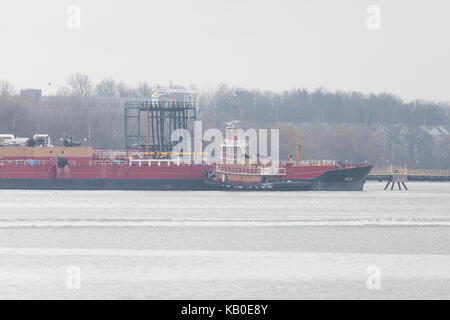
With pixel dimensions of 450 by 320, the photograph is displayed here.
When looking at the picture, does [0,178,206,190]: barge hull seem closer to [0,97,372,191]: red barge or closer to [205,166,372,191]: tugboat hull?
[0,97,372,191]: red barge

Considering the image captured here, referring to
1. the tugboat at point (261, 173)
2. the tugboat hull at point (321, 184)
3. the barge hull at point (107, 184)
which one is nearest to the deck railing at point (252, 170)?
the tugboat at point (261, 173)

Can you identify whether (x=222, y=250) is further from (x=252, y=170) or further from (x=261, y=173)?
(x=261, y=173)

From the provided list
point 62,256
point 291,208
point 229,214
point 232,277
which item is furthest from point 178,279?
point 291,208

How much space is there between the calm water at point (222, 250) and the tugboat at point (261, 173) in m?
9.62

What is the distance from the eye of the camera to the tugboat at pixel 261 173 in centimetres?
6506

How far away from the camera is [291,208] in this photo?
52.2 m

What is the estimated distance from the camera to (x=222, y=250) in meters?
33.0

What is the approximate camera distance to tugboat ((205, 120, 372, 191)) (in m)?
65.1

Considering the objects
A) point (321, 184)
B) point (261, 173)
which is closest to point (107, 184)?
point (261, 173)

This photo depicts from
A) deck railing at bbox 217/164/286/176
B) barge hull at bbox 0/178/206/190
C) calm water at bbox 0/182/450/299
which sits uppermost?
deck railing at bbox 217/164/286/176

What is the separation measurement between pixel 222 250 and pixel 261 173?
1274 inches

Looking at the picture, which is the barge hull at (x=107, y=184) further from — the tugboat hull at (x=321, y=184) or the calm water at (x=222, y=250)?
the calm water at (x=222, y=250)

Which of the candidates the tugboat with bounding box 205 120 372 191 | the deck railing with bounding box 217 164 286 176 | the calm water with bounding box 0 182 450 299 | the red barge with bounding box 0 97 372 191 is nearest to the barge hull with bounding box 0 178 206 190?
the red barge with bounding box 0 97 372 191

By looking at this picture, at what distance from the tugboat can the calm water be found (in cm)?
962
